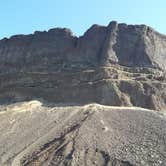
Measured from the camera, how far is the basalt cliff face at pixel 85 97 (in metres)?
48.4

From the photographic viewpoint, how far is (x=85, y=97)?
64500mm

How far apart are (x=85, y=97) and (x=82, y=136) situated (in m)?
14.0

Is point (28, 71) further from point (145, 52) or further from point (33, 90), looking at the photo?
point (145, 52)

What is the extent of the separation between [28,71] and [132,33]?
14.6 metres

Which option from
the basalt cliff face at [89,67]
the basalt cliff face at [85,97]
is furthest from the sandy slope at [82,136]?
the basalt cliff face at [89,67]

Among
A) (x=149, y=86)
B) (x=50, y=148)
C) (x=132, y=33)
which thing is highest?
(x=132, y=33)

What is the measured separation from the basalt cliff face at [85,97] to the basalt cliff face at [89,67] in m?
0.12

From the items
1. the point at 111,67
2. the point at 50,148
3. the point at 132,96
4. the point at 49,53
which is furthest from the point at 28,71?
the point at 50,148

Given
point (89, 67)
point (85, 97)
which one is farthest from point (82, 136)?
point (89, 67)

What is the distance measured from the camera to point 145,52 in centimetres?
7288

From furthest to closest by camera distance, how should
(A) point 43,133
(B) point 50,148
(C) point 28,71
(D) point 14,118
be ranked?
(C) point 28,71
(D) point 14,118
(A) point 43,133
(B) point 50,148

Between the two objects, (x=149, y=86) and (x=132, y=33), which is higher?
(x=132, y=33)

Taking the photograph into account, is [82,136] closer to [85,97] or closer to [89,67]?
[85,97]

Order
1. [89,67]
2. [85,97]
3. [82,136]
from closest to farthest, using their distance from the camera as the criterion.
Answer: [82,136], [85,97], [89,67]
